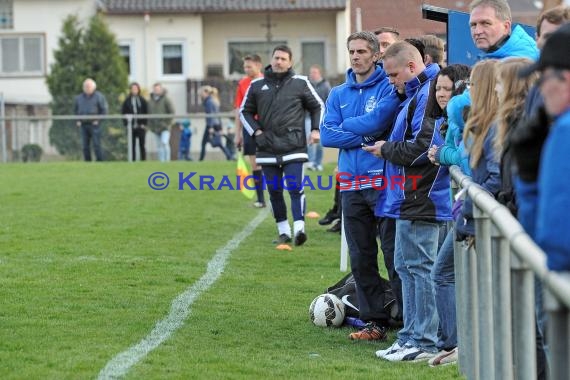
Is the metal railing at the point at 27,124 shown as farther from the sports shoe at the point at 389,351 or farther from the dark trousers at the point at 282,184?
the sports shoe at the point at 389,351

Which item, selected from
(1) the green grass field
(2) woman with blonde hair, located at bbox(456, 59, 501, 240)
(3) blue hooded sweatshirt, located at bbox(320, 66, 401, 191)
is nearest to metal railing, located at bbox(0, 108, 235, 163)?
(1) the green grass field

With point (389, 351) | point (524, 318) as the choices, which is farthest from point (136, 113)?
point (524, 318)

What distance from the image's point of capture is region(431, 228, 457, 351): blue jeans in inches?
283

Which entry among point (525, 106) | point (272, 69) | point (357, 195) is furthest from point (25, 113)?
point (525, 106)

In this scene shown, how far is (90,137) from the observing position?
29906 millimetres

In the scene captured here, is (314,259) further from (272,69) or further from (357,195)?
(357,195)

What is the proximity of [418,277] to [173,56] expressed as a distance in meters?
41.5

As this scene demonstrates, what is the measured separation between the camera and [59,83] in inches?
1670

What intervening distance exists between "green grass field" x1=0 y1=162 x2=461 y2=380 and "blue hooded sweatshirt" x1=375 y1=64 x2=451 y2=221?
0.92 meters

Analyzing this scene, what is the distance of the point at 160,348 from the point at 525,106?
130 inches

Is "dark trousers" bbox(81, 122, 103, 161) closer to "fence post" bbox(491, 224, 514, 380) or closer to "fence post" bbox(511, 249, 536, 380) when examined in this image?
"fence post" bbox(491, 224, 514, 380)

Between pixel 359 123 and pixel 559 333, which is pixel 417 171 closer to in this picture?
pixel 359 123

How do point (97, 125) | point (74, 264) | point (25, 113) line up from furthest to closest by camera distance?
1. point (25, 113)
2. point (97, 125)
3. point (74, 264)

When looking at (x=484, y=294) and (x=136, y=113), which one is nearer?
(x=484, y=294)
